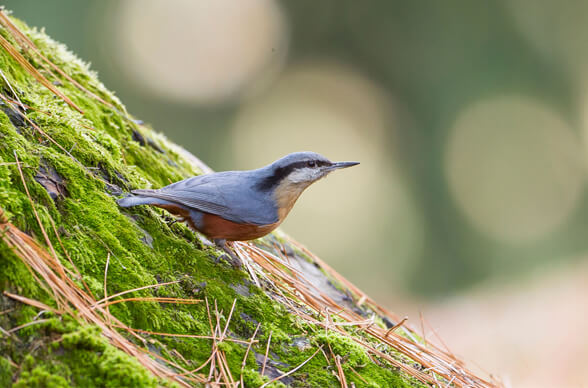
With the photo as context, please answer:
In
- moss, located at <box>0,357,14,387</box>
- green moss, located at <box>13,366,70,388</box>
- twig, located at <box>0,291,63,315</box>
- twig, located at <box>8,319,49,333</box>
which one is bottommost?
moss, located at <box>0,357,14,387</box>

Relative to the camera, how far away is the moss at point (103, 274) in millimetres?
1621

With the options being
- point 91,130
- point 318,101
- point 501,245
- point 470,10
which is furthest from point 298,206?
point 91,130

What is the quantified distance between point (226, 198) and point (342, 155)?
12.3 m

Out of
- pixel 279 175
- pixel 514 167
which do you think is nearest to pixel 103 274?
pixel 279 175

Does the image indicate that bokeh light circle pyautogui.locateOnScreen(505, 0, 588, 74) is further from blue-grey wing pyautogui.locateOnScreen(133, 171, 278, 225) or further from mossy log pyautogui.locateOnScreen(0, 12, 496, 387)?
mossy log pyautogui.locateOnScreen(0, 12, 496, 387)

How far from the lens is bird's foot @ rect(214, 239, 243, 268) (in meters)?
2.78

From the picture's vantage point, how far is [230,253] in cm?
291

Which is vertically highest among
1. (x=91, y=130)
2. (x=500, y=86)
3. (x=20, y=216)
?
(x=500, y=86)

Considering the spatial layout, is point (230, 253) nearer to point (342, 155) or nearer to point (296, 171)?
point (296, 171)

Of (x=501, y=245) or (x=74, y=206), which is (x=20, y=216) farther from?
(x=501, y=245)

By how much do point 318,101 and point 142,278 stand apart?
46.6ft

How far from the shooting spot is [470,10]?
1216 cm

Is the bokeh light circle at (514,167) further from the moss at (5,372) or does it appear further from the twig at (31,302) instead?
the moss at (5,372)

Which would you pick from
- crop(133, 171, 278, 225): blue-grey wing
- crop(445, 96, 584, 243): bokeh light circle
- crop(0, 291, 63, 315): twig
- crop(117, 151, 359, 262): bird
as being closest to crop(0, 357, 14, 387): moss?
crop(0, 291, 63, 315): twig
